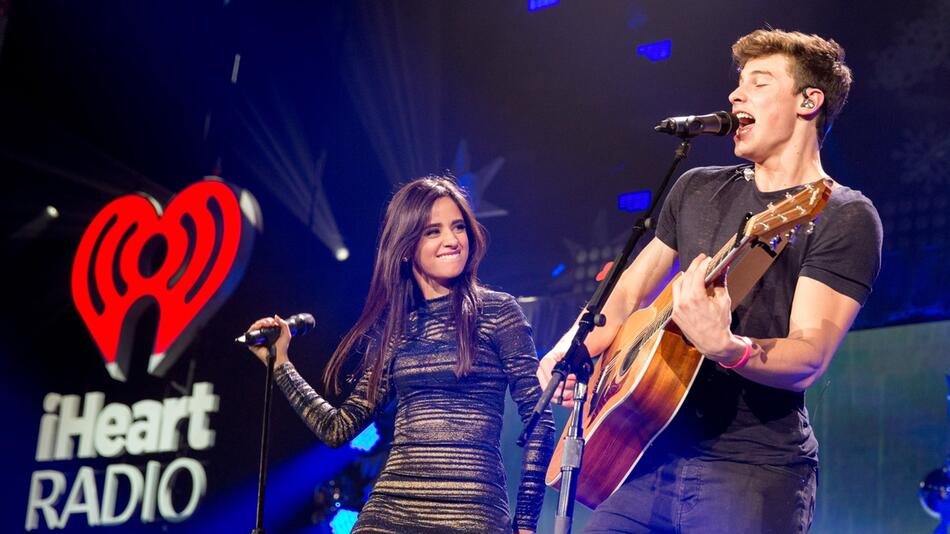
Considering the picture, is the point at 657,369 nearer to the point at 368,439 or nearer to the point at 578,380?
the point at 578,380

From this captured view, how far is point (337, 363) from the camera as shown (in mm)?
3441

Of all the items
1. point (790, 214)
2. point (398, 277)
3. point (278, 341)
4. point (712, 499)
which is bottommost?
point (712, 499)

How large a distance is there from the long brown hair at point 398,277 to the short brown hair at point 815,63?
47.5 inches

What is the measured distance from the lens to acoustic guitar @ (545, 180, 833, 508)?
2111 millimetres

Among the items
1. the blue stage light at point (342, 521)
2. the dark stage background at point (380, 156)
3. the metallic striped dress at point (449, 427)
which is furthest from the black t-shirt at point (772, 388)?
the blue stage light at point (342, 521)

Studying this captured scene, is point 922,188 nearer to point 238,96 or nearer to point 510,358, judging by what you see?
point 510,358

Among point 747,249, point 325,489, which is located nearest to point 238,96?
point 325,489

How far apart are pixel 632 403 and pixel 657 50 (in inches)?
126

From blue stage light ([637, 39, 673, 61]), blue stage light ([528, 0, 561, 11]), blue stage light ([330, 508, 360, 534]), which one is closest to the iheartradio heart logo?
blue stage light ([330, 508, 360, 534])

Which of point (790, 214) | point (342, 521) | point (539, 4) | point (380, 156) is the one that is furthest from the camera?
point (380, 156)

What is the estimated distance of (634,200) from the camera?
4.89 metres

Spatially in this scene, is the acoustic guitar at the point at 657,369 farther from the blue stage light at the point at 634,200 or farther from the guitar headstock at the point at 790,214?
the blue stage light at the point at 634,200

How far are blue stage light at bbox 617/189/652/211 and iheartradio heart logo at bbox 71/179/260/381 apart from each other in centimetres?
286

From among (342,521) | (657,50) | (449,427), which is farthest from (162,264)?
(449,427)
